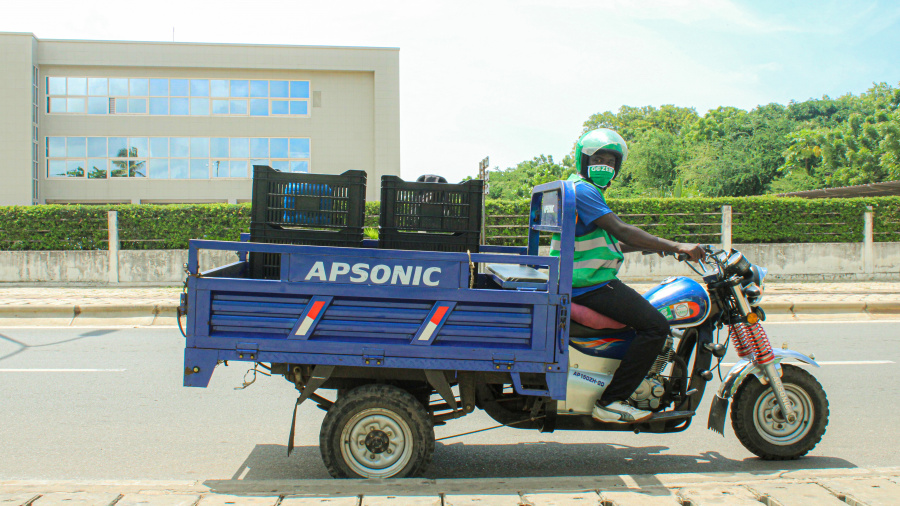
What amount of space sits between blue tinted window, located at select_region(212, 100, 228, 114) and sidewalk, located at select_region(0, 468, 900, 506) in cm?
2741

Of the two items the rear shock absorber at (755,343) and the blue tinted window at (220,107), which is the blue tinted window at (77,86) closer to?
the blue tinted window at (220,107)

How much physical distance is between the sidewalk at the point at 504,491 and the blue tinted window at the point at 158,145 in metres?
27.7

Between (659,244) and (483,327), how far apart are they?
110 cm

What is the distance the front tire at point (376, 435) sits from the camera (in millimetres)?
3529

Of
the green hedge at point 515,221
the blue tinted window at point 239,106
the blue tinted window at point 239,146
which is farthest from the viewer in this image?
the blue tinted window at point 239,106

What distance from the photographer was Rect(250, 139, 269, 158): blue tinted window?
Result: 2850 centimetres

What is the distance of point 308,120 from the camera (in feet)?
94.7

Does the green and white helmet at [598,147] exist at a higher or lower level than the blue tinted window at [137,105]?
lower

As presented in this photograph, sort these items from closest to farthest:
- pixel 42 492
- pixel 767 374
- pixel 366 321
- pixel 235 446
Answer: pixel 42 492
pixel 366 321
pixel 767 374
pixel 235 446

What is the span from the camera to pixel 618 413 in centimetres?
375

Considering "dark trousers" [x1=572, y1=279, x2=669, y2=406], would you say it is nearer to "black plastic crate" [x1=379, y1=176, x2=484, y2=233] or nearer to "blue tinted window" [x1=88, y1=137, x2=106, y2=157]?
"black plastic crate" [x1=379, y1=176, x2=484, y2=233]

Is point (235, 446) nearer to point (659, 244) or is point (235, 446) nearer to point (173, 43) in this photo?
point (659, 244)

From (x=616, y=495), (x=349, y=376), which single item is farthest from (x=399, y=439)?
(x=616, y=495)

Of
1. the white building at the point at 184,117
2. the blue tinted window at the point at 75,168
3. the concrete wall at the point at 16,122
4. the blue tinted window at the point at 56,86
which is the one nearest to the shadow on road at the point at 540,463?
the white building at the point at 184,117
